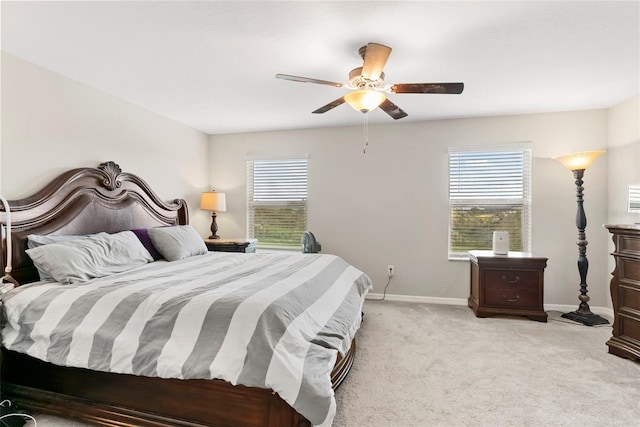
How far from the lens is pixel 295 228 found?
15.9 ft

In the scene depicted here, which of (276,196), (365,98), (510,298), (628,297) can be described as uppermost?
(365,98)

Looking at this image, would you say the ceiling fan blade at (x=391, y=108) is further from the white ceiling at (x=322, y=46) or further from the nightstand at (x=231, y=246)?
the nightstand at (x=231, y=246)

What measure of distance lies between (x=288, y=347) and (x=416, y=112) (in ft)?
10.7

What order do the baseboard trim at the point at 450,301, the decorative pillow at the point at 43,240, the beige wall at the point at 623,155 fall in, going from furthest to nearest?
1. the baseboard trim at the point at 450,301
2. the beige wall at the point at 623,155
3. the decorative pillow at the point at 43,240

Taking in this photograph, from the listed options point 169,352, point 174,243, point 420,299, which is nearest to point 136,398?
point 169,352

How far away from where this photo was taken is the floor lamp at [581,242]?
349cm

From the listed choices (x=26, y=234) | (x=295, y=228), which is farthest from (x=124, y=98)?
(x=295, y=228)

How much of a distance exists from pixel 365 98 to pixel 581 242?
3.02 m

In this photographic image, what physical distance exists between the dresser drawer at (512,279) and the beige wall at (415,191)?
1.83 feet

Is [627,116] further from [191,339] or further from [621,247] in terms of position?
[191,339]

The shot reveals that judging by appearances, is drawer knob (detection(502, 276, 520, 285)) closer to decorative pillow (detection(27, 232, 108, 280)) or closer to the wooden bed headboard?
the wooden bed headboard

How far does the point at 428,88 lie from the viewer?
2277mm

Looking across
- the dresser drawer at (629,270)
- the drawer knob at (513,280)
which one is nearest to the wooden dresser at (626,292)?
the dresser drawer at (629,270)

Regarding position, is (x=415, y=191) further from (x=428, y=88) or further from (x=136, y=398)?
Answer: (x=136, y=398)
